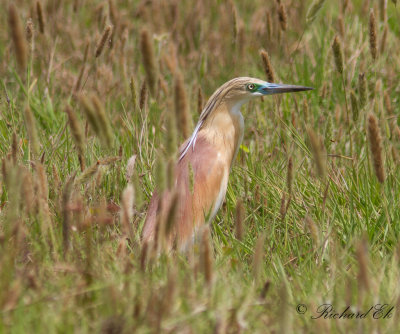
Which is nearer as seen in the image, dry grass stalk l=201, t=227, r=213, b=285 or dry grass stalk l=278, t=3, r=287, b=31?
dry grass stalk l=201, t=227, r=213, b=285

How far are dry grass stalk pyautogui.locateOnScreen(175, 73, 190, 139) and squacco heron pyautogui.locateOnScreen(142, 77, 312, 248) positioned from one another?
1.22m

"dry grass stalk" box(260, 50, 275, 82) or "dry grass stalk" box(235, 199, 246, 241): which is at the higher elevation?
"dry grass stalk" box(260, 50, 275, 82)

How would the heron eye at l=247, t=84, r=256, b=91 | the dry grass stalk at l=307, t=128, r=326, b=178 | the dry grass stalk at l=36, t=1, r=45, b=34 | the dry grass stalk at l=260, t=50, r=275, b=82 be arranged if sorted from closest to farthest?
the dry grass stalk at l=307, t=128, r=326, b=178 → the dry grass stalk at l=260, t=50, r=275, b=82 → the dry grass stalk at l=36, t=1, r=45, b=34 → the heron eye at l=247, t=84, r=256, b=91

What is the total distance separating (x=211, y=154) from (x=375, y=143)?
158 cm

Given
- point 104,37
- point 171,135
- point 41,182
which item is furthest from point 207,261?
point 104,37

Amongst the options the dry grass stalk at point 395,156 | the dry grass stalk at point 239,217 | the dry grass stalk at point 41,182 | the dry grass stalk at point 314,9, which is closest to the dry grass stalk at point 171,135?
the dry grass stalk at point 239,217

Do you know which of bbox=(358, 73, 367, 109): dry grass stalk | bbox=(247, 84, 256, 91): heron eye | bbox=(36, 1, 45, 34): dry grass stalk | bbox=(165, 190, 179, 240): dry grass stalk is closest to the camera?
bbox=(165, 190, 179, 240): dry grass stalk

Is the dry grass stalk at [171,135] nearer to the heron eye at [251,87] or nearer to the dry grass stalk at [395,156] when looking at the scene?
the dry grass stalk at [395,156]

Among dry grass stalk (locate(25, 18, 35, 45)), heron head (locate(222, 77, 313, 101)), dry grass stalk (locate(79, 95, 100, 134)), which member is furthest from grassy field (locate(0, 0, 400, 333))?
heron head (locate(222, 77, 313, 101))

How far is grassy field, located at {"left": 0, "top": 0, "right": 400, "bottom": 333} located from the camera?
87.4 inches

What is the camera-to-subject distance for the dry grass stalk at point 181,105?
2139 millimetres

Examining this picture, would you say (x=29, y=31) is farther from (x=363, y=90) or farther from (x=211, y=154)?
(x=363, y=90)

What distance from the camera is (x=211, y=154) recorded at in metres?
3.81

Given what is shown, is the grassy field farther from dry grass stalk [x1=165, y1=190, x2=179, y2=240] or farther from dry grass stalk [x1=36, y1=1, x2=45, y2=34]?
dry grass stalk [x1=165, y1=190, x2=179, y2=240]
